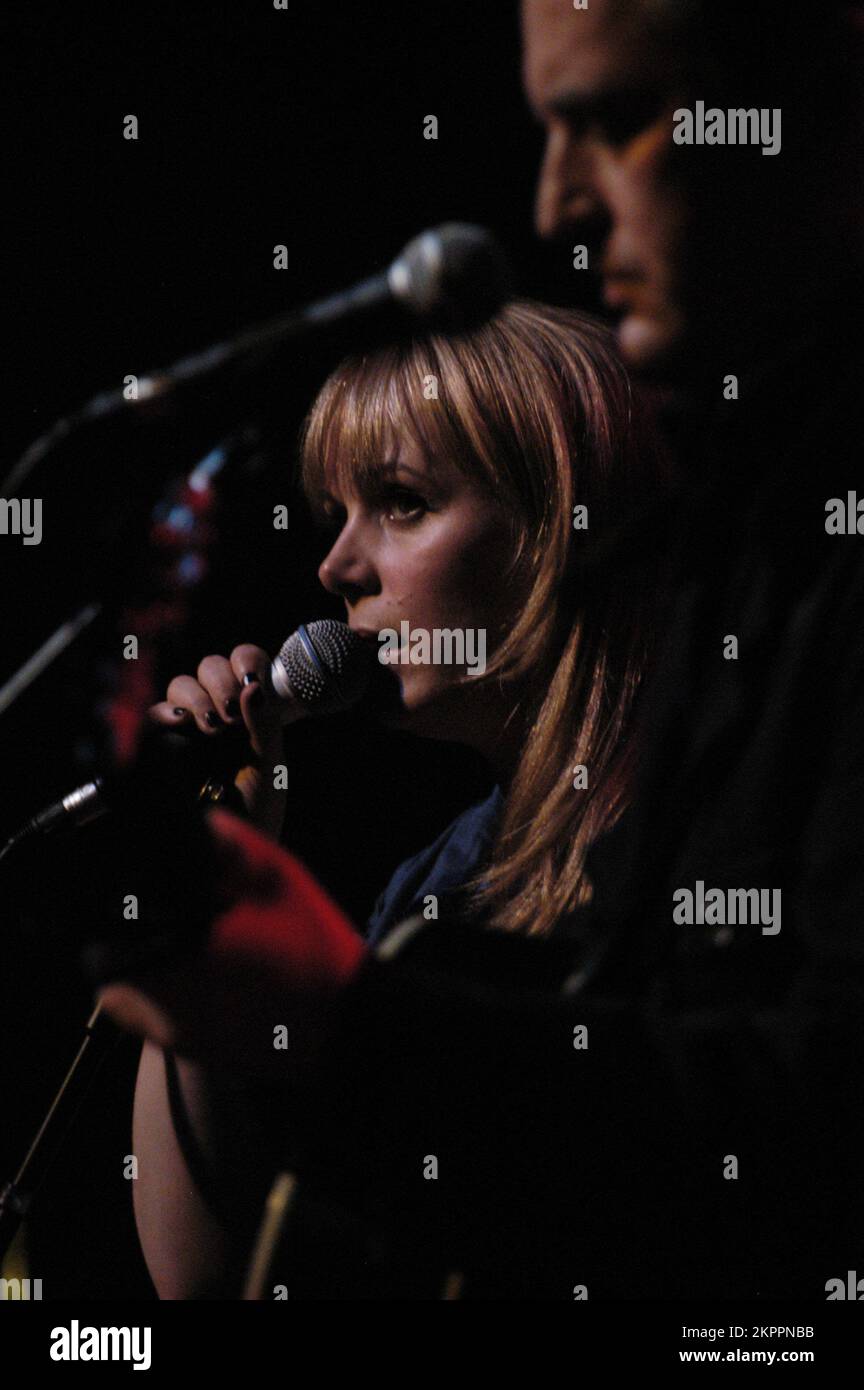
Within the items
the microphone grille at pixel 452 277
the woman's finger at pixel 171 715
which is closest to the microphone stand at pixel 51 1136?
the woman's finger at pixel 171 715

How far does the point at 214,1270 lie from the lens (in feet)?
4.52

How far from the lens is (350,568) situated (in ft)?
5.83

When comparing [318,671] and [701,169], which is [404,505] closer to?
[318,671]

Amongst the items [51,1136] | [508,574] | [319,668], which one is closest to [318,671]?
[319,668]

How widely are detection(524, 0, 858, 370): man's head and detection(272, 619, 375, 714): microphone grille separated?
709mm

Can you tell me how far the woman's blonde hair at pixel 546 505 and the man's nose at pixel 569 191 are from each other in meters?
0.67

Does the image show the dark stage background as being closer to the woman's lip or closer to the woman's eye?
the woman's eye

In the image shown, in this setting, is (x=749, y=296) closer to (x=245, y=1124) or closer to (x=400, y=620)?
(x=400, y=620)

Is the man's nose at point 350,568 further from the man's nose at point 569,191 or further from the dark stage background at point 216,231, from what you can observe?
the man's nose at point 569,191

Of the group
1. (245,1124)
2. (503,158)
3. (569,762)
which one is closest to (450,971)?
(245,1124)

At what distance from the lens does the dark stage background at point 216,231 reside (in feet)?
→ 7.11

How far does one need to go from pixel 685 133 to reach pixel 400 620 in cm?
86

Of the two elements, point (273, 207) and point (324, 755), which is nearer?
point (273, 207)

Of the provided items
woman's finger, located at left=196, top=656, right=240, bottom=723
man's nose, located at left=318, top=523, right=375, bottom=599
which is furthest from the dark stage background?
woman's finger, located at left=196, top=656, right=240, bottom=723
